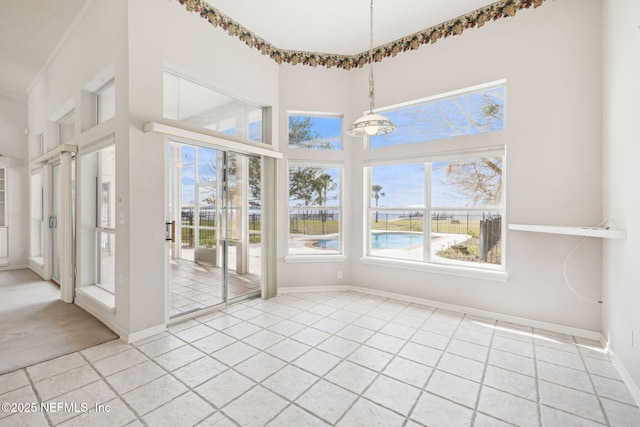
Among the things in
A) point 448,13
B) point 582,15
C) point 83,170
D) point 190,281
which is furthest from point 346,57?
point 190,281

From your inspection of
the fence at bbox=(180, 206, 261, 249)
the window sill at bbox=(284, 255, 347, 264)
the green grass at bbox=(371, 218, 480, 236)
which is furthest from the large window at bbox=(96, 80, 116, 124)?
the green grass at bbox=(371, 218, 480, 236)

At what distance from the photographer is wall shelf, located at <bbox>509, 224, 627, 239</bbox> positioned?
2.27 m

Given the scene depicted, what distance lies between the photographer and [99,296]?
3.45 metres

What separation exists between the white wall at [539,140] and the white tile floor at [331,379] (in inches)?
19.2

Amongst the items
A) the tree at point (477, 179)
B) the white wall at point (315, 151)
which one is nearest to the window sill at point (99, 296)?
the white wall at point (315, 151)

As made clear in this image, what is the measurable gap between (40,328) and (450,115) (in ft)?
18.3

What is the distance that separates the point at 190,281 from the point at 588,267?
533 cm

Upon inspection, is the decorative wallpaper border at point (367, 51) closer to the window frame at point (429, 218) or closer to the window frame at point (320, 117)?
the window frame at point (320, 117)

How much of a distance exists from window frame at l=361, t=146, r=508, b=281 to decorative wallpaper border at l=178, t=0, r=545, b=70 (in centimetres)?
158

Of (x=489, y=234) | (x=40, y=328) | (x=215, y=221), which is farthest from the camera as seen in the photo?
(x=215, y=221)

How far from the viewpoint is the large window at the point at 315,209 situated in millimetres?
4543

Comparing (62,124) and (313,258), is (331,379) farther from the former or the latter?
(62,124)

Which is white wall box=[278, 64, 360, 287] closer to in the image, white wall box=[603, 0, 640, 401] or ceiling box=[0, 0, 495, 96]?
ceiling box=[0, 0, 495, 96]

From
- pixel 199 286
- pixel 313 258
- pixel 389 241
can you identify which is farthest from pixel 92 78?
pixel 389 241
